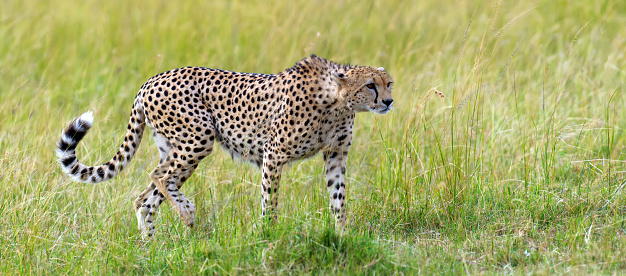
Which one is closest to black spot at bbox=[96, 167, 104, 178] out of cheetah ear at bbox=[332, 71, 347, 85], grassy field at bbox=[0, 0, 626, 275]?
grassy field at bbox=[0, 0, 626, 275]

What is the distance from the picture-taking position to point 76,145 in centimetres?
404

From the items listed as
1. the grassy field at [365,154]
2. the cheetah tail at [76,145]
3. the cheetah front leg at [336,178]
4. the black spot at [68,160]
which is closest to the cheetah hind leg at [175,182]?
the grassy field at [365,154]

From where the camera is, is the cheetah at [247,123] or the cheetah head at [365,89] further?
the cheetah at [247,123]

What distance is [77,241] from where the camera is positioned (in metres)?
3.68

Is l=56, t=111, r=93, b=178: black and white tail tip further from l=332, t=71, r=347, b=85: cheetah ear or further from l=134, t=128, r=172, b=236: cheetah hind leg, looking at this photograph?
l=332, t=71, r=347, b=85: cheetah ear

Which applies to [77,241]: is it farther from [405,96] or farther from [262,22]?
[262,22]

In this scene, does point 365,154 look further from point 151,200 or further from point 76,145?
point 76,145

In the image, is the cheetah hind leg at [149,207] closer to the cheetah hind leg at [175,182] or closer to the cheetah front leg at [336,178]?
the cheetah hind leg at [175,182]

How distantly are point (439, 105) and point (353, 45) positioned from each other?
1.74 metres

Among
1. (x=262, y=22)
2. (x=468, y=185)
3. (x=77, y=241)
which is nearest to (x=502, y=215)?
(x=468, y=185)

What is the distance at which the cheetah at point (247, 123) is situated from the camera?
3936 mm

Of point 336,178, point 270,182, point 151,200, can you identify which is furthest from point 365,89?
point 151,200

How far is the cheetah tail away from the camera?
3941mm

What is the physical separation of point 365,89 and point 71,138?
168 centimetres
